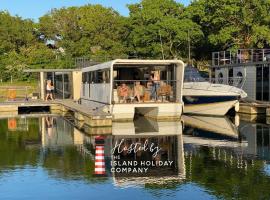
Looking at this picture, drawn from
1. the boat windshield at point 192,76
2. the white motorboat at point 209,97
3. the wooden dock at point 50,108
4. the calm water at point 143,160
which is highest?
the boat windshield at point 192,76

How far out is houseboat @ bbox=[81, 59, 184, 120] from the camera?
27984 mm

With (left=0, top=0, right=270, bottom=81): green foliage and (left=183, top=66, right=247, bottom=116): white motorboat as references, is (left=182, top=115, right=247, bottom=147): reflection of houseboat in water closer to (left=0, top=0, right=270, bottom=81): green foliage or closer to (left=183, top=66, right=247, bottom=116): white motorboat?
(left=183, top=66, right=247, bottom=116): white motorboat

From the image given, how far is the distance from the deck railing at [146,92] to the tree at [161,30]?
30618mm

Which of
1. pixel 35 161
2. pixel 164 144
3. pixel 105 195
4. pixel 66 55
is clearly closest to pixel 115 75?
pixel 164 144

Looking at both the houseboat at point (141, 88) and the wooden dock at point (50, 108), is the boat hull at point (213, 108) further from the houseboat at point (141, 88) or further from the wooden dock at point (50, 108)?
the wooden dock at point (50, 108)

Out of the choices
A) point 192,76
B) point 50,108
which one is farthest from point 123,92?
point 50,108

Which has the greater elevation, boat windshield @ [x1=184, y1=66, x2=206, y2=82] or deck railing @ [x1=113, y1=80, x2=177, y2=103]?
boat windshield @ [x1=184, y1=66, x2=206, y2=82]

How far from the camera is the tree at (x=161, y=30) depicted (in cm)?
6184

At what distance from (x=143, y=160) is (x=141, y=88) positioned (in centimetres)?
1298

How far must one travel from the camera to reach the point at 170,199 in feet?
38.9

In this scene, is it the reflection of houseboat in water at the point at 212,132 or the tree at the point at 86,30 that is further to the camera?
the tree at the point at 86,30

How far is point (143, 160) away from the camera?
16.5m

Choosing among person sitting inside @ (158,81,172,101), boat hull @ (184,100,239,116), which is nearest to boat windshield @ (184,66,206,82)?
boat hull @ (184,100,239,116)

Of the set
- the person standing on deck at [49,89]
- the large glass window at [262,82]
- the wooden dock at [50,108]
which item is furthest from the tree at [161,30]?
the large glass window at [262,82]
